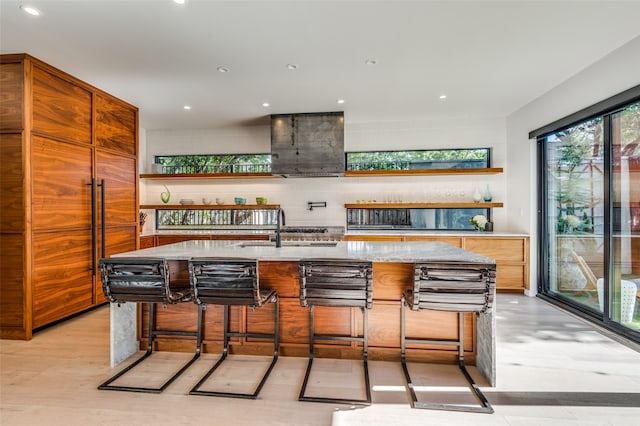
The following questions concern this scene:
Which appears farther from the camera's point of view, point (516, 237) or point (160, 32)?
point (516, 237)

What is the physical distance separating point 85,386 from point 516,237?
5.19 meters

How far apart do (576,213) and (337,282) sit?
3.44m

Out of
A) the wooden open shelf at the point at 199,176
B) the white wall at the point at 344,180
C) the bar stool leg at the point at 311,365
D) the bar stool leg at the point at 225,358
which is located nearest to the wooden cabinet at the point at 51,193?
the wooden open shelf at the point at 199,176

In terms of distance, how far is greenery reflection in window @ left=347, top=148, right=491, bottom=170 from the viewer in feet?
17.7

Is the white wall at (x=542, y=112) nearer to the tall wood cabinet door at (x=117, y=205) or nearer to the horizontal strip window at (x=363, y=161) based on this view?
the horizontal strip window at (x=363, y=161)

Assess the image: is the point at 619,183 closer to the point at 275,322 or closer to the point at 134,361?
the point at 275,322

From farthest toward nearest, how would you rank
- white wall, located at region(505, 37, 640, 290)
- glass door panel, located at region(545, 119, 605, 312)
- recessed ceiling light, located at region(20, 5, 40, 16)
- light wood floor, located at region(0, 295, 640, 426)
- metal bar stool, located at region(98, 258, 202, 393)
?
glass door panel, located at region(545, 119, 605, 312)
white wall, located at region(505, 37, 640, 290)
recessed ceiling light, located at region(20, 5, 40, 16)
metal bar stool, located at region(98, 258, 202, 393)
light wood floor, located at region(0, 295, 640, 426)

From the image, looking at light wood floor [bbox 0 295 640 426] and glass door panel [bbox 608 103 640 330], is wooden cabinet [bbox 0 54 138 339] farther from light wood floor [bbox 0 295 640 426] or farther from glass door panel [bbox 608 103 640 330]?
glass door panel [bbox 608 103 640 330]

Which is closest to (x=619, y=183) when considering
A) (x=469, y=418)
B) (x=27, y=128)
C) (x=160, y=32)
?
(x=469, y=418)

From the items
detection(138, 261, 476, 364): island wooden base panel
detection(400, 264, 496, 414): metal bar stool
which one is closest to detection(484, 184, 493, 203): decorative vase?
detection(138, 261, 476, 364): island wooden base panel

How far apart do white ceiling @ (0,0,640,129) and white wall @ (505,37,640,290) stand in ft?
0.45

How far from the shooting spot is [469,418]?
186cm

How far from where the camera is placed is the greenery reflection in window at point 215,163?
5.87 m

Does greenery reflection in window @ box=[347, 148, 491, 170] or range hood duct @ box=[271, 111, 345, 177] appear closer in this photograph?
range hood duct @ box=[271, 111, 345, 177]
